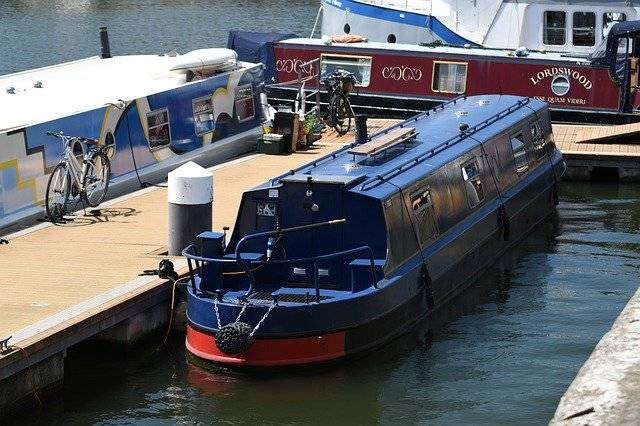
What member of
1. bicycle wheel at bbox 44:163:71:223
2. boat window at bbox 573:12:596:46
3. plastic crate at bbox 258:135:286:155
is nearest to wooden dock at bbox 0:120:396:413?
bicycle wheel at bbox 44:163:71:223

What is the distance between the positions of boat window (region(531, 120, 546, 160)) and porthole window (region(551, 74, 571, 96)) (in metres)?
6.41

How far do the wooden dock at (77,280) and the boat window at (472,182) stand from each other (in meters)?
3.64

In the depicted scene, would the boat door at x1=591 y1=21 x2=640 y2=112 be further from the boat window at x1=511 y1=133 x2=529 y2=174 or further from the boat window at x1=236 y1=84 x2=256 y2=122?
the boat window at x1=236 y1=84 x2=256 y2=122

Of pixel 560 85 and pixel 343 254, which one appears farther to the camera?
pixel 560 85

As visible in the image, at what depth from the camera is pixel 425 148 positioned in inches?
784

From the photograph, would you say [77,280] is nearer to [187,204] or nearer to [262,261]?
[187,204]

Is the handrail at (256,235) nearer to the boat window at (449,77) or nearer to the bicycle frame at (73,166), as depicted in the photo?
the bicycle frame at (73,166)

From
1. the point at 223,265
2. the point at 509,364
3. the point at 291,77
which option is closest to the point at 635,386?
the point at 509,364

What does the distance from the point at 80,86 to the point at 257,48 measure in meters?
9.72

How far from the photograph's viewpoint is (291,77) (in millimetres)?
33219

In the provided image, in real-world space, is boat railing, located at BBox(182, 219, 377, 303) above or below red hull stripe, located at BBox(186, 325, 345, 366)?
above

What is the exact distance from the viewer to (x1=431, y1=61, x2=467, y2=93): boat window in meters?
31.3

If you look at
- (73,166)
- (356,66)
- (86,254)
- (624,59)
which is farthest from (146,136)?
(624,59)

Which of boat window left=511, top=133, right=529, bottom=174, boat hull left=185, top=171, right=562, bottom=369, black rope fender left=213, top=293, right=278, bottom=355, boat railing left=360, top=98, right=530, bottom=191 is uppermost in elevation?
boat railing left=360, top=98, right=530, bottom=191
